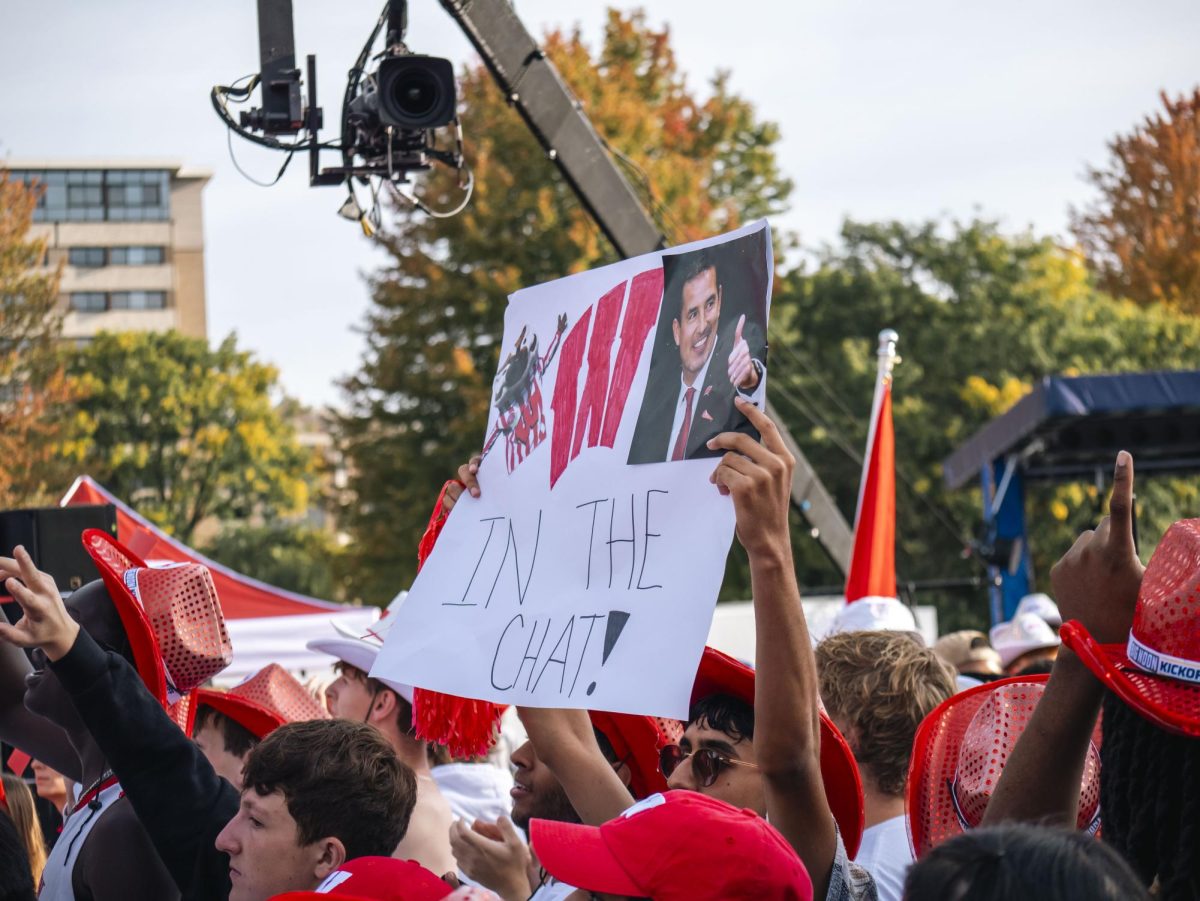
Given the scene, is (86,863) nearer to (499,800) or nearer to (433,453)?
(499,800)

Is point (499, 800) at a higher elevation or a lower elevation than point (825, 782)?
lower

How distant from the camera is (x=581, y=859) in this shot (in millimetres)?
2076

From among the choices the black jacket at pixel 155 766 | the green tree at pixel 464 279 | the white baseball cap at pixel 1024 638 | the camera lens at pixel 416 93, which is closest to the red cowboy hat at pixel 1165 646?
the black jacket at pixel 155 766

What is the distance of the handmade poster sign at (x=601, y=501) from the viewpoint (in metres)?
2.36

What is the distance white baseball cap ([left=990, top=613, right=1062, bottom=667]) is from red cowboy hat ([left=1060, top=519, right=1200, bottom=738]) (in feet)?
14.3

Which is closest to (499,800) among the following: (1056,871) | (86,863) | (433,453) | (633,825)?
(86,863)

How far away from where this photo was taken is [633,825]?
2.06 metres

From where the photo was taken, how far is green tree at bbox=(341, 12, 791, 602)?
22.5 metres

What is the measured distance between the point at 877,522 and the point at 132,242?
73359mm

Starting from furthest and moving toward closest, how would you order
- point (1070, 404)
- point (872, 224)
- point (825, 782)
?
1. point (872, 224)
2. point (1070, 404)
3. point (825, 782)

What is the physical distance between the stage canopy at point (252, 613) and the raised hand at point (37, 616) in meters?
5.95

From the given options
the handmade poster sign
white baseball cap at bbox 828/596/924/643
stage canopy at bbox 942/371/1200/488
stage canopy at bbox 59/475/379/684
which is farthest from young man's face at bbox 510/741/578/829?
stage canopy at bbox 942/371/1200/488

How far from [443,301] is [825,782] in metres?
20.8

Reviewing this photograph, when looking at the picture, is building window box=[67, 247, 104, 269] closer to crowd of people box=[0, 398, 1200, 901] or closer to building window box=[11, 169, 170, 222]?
building window box=[11, 169, 170, 222]
